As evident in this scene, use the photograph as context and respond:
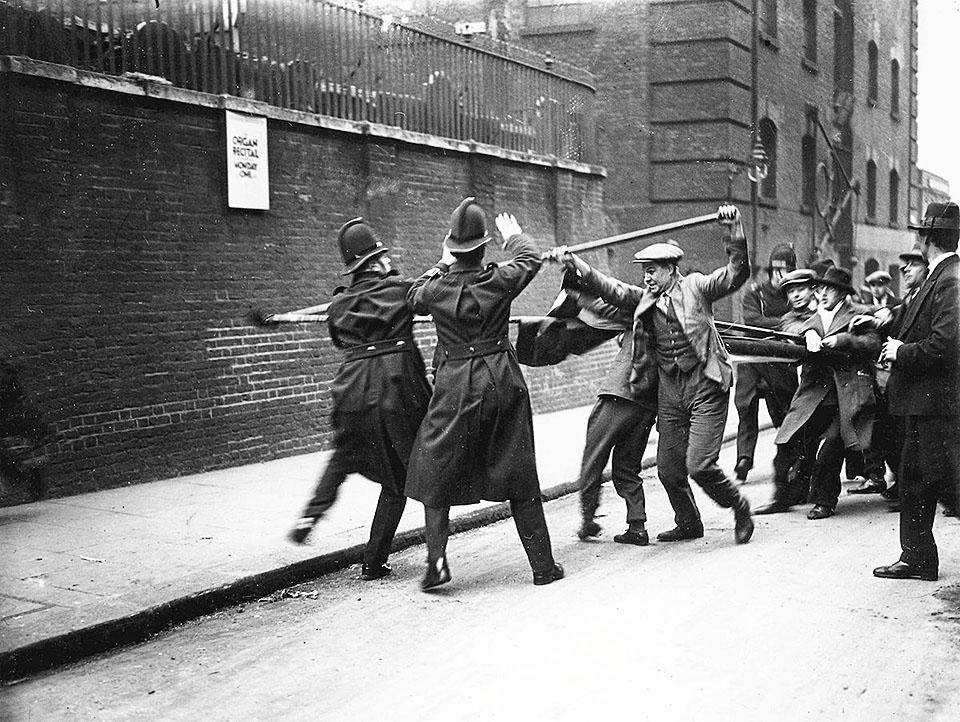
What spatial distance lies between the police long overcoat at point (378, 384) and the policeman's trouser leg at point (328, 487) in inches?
1.5

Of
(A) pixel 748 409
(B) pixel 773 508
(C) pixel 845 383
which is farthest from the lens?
(A) pixel 748 409

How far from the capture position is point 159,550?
7.07 metres

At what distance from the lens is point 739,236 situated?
275 inches

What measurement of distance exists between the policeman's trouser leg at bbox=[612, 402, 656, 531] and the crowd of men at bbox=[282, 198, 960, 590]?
11 mm

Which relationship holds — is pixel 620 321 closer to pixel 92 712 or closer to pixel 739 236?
pixel 739 236

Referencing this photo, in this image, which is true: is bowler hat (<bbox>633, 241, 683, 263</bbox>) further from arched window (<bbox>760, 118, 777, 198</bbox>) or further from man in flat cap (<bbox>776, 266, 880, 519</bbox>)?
arched window (<bbox>760, 118, 777, 198</bbox>)

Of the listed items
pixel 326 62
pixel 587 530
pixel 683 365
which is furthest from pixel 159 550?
pixel 326 62

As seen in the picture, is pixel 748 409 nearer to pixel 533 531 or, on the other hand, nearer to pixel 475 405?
pixel 533 531

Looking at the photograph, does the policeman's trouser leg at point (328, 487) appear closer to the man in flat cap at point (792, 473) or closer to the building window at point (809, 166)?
the man in flat cap at point (792, 473)

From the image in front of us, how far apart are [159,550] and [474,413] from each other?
7.80 feet

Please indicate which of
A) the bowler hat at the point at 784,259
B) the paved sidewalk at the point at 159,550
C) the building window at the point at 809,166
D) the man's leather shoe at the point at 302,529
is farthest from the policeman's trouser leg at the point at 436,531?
the building window at the point at 809,166

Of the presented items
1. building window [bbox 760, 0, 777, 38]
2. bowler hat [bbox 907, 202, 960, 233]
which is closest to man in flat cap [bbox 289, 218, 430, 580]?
bowler hat [bbox 907, 202, 960, 233]

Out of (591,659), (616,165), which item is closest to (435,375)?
(591,659)

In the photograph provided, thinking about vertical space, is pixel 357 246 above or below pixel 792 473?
above
